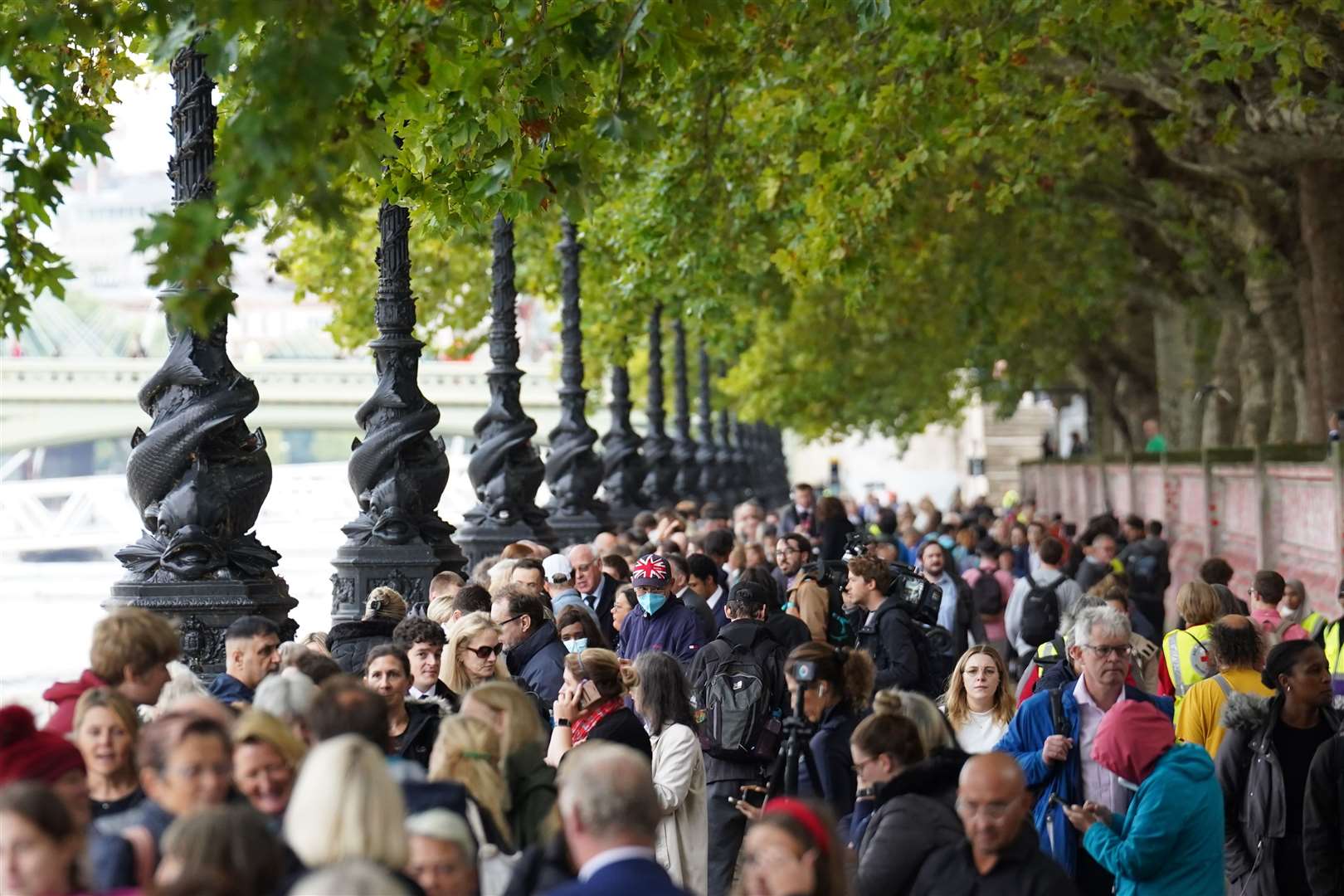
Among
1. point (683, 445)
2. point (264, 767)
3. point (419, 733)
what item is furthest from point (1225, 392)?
point (264, 767)

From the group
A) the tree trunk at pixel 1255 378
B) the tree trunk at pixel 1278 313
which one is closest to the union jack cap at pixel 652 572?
the tree trunk at pixel 1278 313

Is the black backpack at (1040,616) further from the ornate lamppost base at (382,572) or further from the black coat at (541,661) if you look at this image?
the black coat at (541,661)

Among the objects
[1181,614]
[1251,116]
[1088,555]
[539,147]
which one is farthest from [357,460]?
[1251,116]

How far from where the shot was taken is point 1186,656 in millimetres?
10953

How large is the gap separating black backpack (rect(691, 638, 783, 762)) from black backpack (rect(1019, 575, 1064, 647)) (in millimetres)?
5011

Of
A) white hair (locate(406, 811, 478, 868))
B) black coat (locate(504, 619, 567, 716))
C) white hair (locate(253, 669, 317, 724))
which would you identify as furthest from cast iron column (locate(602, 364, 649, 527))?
white hair (locate(406, 811, 478, 868))

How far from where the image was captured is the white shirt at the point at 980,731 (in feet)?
30.7

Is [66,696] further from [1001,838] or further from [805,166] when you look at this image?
[805,166]

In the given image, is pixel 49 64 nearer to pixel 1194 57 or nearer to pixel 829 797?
pixel 829 797

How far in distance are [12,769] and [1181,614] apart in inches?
278

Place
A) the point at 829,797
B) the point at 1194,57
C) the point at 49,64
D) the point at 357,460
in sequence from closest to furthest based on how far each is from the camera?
the point at 829,797
the point at 49,64
the point at 357,460
the point at 1194,57

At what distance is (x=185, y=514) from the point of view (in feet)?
32.0

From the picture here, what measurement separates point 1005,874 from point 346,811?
6.66 ft

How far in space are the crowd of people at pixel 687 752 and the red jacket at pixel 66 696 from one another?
0.01 m
